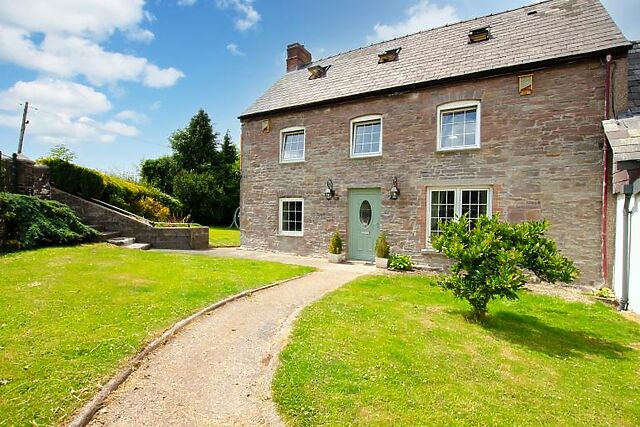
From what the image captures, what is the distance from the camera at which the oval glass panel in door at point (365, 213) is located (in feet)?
39.9

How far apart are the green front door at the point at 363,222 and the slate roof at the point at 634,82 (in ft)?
22.8

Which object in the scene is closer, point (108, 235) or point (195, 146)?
point (108, 235)

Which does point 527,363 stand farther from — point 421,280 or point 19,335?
point 19,335

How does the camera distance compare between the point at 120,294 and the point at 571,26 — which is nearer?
the point at 120,294

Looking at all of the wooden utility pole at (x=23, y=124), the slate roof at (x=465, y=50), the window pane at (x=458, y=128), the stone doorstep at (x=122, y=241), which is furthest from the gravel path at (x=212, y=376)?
the wooden utility pole at (x=23, y=124)

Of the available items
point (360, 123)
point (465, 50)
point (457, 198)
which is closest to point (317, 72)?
point (360, 123)

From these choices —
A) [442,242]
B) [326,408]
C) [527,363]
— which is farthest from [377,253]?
[326,408]

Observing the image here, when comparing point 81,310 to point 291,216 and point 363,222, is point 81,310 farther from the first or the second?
point 291,216

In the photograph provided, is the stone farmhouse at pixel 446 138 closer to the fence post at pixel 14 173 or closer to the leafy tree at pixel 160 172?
the fence post at pixel 14 173

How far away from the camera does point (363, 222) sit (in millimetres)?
12305

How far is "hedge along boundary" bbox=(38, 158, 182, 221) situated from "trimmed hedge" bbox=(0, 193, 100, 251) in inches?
86.4

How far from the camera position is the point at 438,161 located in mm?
10703

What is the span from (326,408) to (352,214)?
9505 millimetres

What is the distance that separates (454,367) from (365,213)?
8.31 metres
